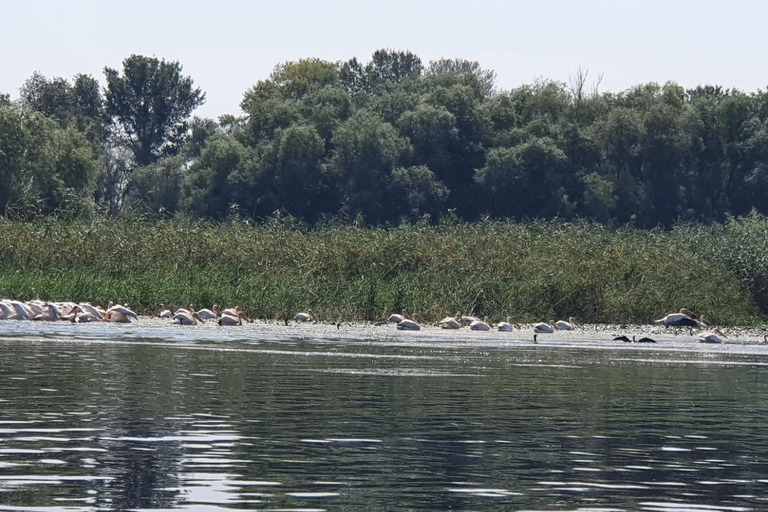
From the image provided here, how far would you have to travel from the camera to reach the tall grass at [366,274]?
40719mm

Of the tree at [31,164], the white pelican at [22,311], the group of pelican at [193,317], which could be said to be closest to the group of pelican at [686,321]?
the group of pelican at [193,317]

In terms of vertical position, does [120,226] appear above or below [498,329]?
above

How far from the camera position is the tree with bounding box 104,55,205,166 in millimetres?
131125

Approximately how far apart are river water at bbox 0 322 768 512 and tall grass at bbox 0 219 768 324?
952cm

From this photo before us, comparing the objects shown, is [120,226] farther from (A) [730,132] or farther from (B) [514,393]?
(A) [730,132]

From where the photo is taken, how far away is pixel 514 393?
22594mm

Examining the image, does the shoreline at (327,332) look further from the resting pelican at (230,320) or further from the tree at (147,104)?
the tree at (147,104)

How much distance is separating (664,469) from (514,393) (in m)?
7.61

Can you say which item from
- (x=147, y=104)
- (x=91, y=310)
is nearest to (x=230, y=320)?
(x=91, y=310)

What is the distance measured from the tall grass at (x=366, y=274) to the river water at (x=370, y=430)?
9520mm

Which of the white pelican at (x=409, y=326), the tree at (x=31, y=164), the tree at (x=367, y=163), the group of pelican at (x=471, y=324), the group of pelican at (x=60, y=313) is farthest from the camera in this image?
the tree at (x=367, y=163)

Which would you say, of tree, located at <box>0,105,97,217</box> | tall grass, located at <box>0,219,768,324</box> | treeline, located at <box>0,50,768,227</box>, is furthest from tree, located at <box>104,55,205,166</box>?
tall grass, located at <box>0,219,768,324</box>

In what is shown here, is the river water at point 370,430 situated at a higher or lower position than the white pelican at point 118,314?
lower

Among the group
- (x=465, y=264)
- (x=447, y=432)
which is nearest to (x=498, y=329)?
(x=465, y=264)
